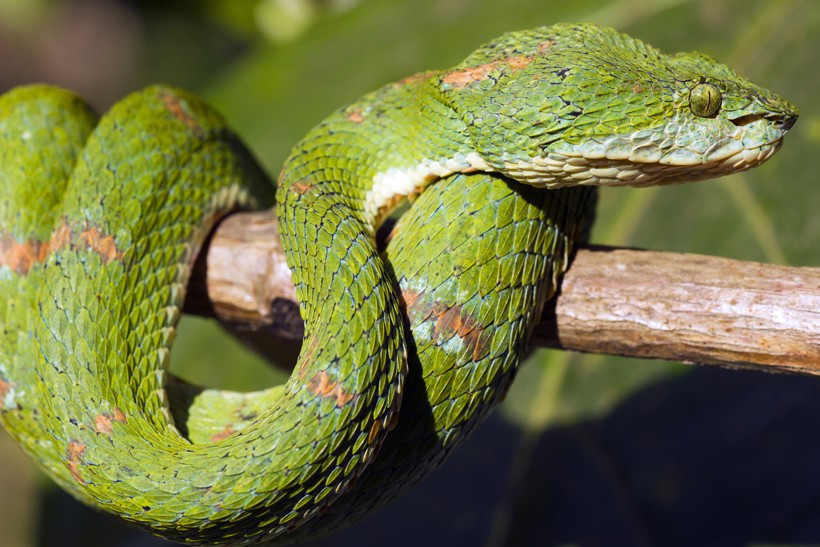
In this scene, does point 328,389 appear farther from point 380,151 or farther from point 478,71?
point 478,71

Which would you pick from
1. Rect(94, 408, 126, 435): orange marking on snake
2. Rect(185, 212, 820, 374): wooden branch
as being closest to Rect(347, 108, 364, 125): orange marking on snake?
Rect(185, 212, 820, 374): wooden branch

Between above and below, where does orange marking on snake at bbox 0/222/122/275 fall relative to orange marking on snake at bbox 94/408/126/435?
above

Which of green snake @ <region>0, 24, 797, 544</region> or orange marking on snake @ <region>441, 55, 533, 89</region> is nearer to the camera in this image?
green snake @ <region>0, 24, 797, 544</region>

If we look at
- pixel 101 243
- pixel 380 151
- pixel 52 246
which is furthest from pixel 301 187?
pixel 52 246

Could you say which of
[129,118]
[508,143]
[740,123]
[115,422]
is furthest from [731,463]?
[129,118]

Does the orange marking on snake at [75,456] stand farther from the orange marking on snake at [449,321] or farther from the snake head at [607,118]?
the snake head at [607,118]

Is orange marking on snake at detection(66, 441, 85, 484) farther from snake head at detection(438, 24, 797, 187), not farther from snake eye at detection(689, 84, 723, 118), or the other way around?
snake eye at detection(689, 84, 723, 118)

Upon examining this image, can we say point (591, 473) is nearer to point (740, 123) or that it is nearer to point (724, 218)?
point (724, 218)
